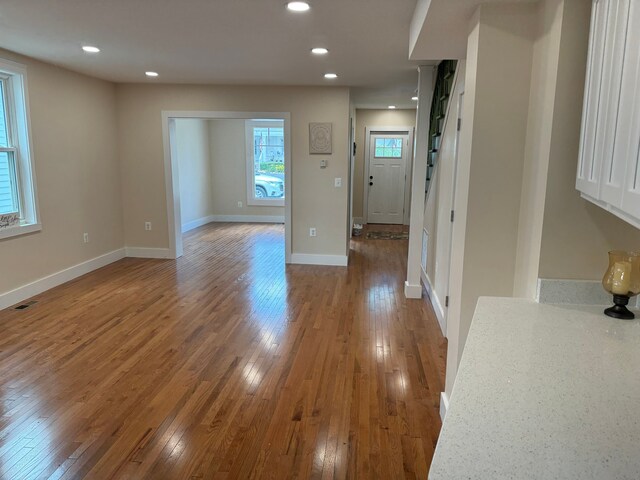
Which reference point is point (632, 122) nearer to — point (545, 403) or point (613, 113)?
point (613, 113)

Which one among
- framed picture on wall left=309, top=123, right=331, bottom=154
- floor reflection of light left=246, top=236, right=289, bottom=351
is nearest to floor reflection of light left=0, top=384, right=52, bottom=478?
floor reflection of light left=246, top=236, right=289, bottom=351

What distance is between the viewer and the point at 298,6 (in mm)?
2582

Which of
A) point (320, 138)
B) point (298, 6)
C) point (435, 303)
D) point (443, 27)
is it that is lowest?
point (435, 303)

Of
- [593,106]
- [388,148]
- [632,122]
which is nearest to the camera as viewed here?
[632,122]

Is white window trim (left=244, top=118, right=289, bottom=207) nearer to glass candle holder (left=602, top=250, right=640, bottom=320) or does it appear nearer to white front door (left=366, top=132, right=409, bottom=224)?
white front door (left=366, top=132, right=409, bottom=224)

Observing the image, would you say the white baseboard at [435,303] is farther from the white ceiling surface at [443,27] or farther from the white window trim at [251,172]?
the white window trim at [251,172]

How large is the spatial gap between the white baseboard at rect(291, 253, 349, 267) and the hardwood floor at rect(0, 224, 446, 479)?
873 millimetres

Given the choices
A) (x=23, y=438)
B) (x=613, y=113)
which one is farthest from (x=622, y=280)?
(x=23, y=438)

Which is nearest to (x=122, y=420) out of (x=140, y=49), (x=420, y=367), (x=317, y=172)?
(x=420, y=367)

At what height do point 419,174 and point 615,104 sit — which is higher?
point 615,104

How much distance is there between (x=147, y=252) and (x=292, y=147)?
8.25 ft

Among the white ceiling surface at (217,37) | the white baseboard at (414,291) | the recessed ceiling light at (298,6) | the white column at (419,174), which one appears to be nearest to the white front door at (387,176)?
the white ceiling surface at (217,37)

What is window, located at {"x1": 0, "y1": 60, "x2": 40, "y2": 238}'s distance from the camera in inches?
157

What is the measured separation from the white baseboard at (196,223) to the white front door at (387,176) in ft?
11.4
